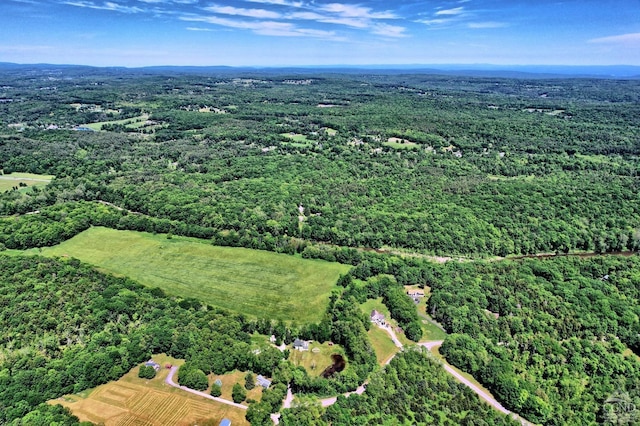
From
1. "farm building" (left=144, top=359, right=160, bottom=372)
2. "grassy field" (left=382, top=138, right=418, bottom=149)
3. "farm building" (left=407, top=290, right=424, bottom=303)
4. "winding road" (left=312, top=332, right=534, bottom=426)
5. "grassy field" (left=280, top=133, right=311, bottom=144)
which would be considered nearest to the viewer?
"winding road" (left=312, top=332, right=534, bottom=426)

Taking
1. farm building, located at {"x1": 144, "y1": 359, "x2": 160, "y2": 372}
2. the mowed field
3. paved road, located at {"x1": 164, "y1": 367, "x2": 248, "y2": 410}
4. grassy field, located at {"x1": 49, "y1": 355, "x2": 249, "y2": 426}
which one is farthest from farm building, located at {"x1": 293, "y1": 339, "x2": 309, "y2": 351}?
farm building, located at {"x1": 144, "y1": 359, "x2": 160, "y2": 372}

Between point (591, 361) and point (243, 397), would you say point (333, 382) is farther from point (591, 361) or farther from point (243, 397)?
point (591, 361)

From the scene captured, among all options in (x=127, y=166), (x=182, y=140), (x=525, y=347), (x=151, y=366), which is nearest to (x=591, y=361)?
(x=525, y=347)

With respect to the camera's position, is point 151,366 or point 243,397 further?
point 151,366

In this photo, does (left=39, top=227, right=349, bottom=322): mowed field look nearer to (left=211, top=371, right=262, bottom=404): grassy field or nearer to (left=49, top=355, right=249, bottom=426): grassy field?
(left=211, top=371, right=262, bottom=404): grassy field

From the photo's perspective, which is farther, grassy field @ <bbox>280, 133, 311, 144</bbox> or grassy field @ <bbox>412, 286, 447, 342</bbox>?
grassy field @ <bbox>280, 133, 311, 144</bbox>

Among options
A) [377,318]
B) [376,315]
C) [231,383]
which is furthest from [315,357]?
[376,315]

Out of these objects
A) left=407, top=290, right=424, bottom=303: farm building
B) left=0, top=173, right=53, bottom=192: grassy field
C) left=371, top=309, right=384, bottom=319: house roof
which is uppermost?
left=0, top=173, right=53, bottom=192: grassy field
